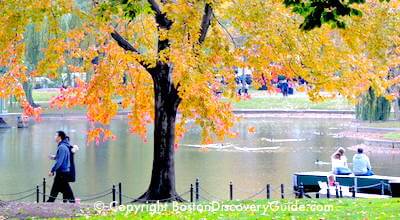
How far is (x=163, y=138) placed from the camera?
15.4m

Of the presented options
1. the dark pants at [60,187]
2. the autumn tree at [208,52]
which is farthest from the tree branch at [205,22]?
the dark pants at [60,187]

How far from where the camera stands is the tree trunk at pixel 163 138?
50.0 feet

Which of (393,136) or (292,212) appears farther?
(393,136)

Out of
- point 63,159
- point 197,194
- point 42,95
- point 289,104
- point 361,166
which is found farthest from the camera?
point 42,95

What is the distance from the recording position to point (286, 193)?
1966 cm

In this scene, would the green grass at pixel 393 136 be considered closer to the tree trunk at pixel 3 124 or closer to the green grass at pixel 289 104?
the green grass at pixel 289 104

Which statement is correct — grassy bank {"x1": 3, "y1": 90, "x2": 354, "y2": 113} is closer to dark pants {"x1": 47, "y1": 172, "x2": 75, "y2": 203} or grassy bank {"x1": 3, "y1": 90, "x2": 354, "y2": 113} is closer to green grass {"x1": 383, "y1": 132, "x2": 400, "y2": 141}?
green grass {"x1": 383, "y1": 132, "x2": 400, "y2": 141}

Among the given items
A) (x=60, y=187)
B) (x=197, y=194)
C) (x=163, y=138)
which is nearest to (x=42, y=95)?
(x=197, y=194)

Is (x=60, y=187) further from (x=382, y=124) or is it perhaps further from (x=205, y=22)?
(x=382, y=124)

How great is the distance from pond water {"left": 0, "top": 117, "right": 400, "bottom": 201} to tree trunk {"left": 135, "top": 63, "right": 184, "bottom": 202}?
12.6ft

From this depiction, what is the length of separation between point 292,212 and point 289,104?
57062 mm

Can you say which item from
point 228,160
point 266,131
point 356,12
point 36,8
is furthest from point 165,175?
point 266,131

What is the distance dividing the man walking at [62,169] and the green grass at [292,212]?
2526 millimetres

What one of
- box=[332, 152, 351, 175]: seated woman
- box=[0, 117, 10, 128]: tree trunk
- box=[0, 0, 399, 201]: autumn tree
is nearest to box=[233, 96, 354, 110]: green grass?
box=[0, 117, 10, 128]: tree trunk
